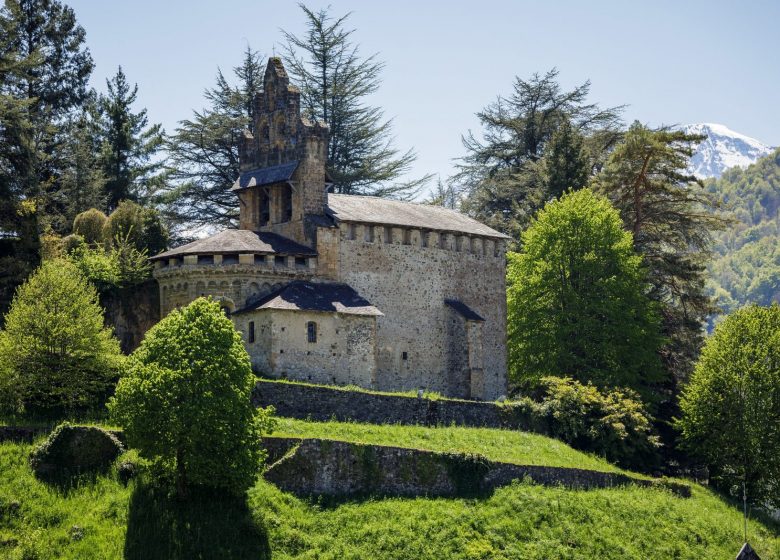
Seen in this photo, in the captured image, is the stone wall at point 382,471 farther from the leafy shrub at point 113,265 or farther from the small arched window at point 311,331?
the leafy shrub at point 113,265

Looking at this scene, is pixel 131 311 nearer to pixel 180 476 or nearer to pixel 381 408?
pixel 381 408

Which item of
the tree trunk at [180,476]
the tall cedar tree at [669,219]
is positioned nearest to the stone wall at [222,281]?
the tree trunk at [180,476]

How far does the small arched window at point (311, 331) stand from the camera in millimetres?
49062

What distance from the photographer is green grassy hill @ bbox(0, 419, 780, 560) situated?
34.9 meters

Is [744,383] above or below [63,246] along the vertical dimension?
below

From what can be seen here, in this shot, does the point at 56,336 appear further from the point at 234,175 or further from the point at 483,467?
the point at 234,175

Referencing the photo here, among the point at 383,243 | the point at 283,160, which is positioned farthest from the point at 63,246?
the point at 383,243

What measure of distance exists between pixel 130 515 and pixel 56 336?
30.0ft

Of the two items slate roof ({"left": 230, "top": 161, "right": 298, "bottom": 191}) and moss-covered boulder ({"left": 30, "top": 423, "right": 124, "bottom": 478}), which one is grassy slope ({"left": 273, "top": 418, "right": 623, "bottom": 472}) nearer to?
moss-covered boulder ({"left": 30, "top": 423, "right": 124, "bottom": 478})

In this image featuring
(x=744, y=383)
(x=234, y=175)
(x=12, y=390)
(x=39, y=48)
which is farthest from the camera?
(x=234, y=175)

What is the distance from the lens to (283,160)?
54969 millimetres

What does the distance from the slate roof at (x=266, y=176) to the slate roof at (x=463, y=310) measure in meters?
9.46

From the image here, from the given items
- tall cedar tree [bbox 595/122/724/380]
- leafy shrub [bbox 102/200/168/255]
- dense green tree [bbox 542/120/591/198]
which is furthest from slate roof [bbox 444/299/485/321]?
leafy shrub [bbox 102/200/168/255]

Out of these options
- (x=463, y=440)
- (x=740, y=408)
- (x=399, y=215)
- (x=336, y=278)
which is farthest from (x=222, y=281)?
(x=740, y=408)
